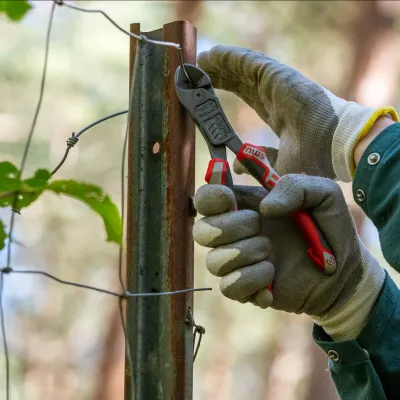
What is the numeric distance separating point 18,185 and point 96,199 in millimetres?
66

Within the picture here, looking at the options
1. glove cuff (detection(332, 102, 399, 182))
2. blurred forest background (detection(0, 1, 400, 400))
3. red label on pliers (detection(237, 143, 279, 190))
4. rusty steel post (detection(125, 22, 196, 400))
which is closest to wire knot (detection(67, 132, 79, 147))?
rusty steel post (detection(125, 22, 196, 400))

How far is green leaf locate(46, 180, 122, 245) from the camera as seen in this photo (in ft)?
1.72

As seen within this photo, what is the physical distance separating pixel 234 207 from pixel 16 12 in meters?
0.30

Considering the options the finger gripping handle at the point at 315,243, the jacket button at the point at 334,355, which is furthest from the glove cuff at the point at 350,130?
the jacket button at the point at 334,355

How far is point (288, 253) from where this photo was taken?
0.71 metres

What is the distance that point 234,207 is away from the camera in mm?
664

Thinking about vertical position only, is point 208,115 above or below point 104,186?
below

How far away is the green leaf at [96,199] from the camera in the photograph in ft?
1.72

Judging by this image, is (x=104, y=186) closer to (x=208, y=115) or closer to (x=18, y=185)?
(x=208, y=115)

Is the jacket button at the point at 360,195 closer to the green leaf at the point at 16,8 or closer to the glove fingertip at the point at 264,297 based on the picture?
the glove fingertip at the point at 264,297

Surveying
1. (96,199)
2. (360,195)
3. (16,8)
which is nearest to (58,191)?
(96,199)

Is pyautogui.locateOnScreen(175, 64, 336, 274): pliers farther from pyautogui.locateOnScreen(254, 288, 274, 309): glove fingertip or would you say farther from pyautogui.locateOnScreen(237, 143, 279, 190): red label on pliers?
pyautogui.locateOnScreen(254, 288, 274, 309): glove fingertip

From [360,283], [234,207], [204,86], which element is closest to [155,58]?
[204,86]

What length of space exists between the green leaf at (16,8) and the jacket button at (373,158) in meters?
0.41
